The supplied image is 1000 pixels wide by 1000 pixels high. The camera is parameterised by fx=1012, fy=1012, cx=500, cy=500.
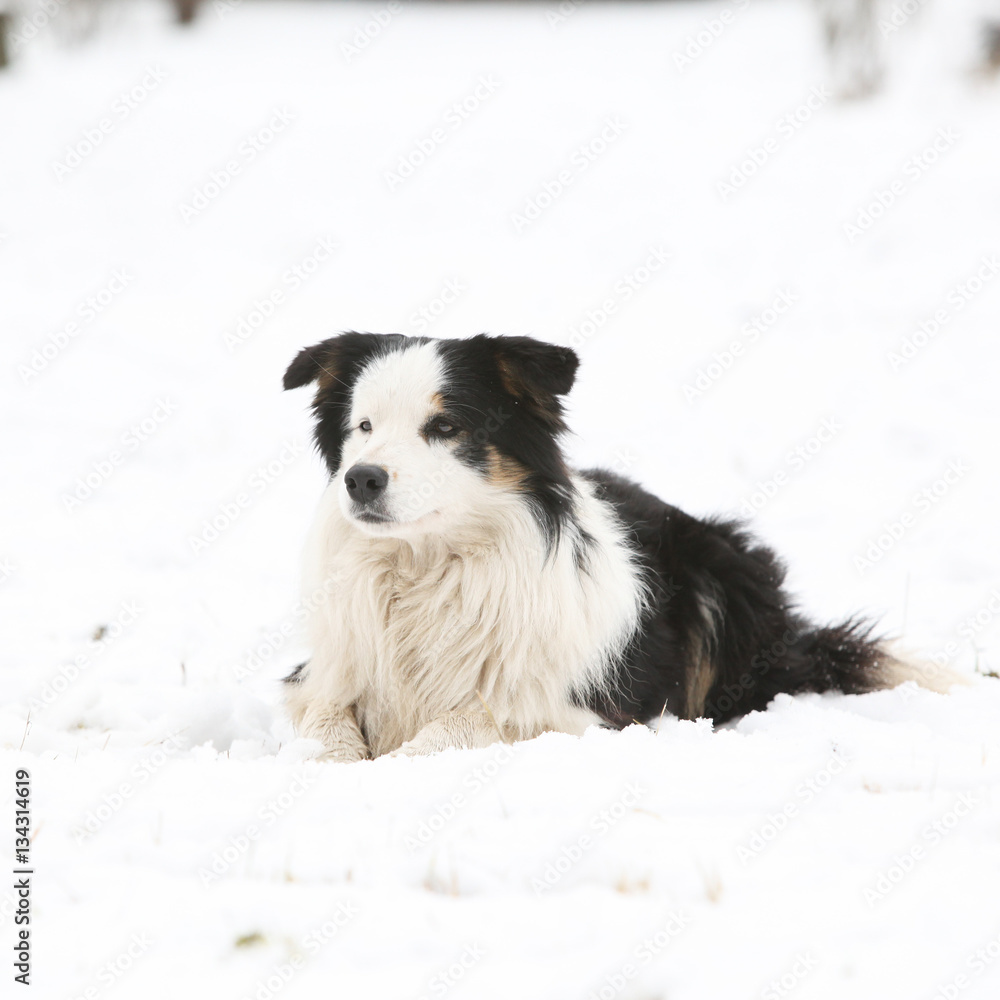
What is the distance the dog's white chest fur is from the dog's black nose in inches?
Answer: 14.6

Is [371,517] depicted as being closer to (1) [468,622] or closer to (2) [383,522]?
(2) [383,522]

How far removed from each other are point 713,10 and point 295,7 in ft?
27.4

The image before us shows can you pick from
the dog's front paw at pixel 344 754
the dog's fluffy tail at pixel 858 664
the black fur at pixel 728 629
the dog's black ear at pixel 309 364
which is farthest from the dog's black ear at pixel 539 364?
the dog's fluffy tail at pixel 858 664

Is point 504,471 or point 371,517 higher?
point 504,471

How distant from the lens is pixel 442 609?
12.0 feet

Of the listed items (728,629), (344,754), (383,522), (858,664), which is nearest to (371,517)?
(383,522)

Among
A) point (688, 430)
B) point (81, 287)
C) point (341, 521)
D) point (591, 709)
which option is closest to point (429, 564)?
point (341, 521)

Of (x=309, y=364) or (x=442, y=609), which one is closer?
(x=442, y=609)

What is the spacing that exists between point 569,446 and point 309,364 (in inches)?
40.5

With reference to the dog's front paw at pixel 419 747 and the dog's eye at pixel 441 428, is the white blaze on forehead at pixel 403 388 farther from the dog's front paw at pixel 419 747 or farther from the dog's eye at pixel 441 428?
the dog's front paw at pixel 419 747

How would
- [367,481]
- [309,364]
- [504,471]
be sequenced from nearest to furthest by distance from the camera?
[367,481] → [504,471] → [309,364]

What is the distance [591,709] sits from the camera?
140 inches

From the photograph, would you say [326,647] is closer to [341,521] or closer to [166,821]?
[341,521]

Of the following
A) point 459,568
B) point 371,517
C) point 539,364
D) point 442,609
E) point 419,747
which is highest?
point 539,364
